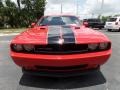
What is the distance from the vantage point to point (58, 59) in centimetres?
495

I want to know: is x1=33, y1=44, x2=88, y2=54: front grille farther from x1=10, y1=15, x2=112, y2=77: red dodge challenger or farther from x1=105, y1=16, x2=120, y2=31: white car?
x1=105, y1=16, x2=120, y2=31: white car

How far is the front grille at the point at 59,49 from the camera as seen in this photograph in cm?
506

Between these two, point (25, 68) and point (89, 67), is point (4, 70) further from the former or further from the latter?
point (89, 67)

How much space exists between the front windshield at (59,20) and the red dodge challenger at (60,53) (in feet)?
6.16

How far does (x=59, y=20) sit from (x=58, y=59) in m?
2.54

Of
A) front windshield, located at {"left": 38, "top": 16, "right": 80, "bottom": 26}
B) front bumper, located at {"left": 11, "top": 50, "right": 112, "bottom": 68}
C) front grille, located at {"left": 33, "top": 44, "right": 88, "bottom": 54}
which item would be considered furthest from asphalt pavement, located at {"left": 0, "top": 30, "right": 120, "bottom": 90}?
front windshield, located at {"left": 38, "top": 16, "right": 80, "bottom": 26}

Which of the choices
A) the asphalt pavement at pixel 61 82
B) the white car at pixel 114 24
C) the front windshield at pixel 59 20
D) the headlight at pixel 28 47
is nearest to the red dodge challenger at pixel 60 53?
the headlight at pixel 28 47

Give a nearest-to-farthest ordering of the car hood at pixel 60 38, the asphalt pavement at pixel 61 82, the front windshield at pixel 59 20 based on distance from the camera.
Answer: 1. the car hood at pixel 60 38
2. the asphalt pavement at pixel 61 82
3. the front windshield at pixel 59 20

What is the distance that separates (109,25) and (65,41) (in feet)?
67.7

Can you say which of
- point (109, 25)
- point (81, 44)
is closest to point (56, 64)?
point (81, 44)

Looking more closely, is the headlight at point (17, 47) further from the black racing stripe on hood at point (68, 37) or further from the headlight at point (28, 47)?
the black racing stripe on hood at point (68, 37)

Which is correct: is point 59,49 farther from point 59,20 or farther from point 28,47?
point 59,20

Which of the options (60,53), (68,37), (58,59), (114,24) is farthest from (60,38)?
(114,24)

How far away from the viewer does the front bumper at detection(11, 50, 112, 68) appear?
16.3 ft
